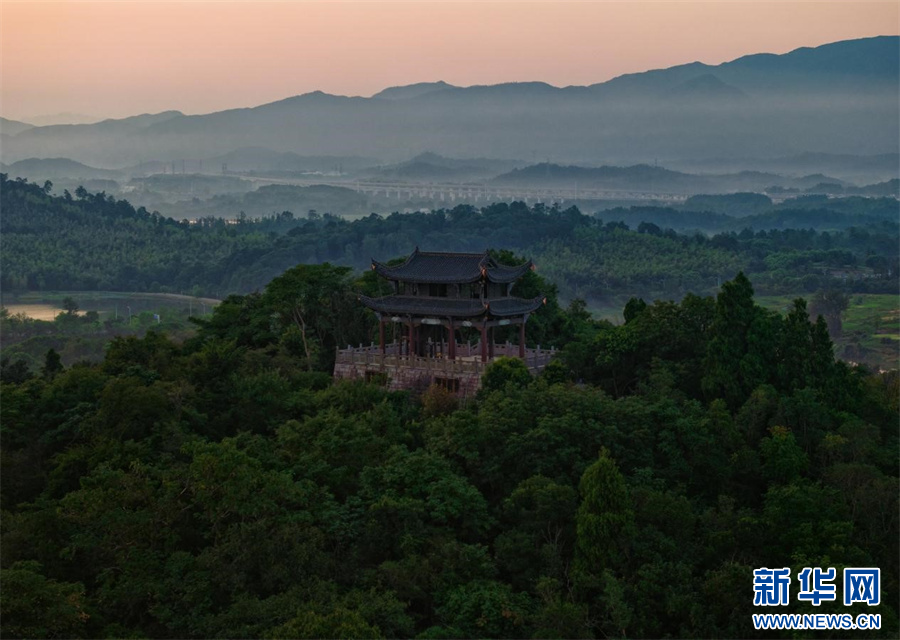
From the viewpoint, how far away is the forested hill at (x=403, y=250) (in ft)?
411

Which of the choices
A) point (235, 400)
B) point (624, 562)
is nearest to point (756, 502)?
point (624, 562)

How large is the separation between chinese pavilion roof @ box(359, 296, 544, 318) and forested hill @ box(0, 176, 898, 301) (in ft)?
255

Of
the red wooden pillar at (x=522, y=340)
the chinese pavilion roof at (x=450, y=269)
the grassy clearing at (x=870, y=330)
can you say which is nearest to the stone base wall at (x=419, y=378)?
the red wooden pillar at (x=522, y=340)

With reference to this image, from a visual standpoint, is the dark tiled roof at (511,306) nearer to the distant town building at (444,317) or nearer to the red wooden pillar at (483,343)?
the distant town building at (444,317)

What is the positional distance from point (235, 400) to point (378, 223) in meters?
137

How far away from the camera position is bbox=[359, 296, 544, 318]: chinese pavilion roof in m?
37.1

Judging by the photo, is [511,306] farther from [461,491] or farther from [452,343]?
[461,491]

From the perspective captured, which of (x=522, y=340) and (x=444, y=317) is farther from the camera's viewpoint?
(x=522, y=340)

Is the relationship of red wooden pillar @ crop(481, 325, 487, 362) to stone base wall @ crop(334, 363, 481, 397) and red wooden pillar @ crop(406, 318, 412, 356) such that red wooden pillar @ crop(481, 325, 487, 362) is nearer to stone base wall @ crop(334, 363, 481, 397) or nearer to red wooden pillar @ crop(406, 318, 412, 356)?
stone base wall @ crop(334, 363, 481, 397)

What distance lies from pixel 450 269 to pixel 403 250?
4926 inches

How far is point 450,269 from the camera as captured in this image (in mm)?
38094

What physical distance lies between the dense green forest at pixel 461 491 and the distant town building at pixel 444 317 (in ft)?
4.37

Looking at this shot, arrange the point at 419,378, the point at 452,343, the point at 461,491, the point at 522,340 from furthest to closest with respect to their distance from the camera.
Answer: the point at 522,340 < the point at 452,343 < the point at 419,378 < the point at 461,491

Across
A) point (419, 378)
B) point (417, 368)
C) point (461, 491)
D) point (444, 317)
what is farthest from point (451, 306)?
point (461, 491)
